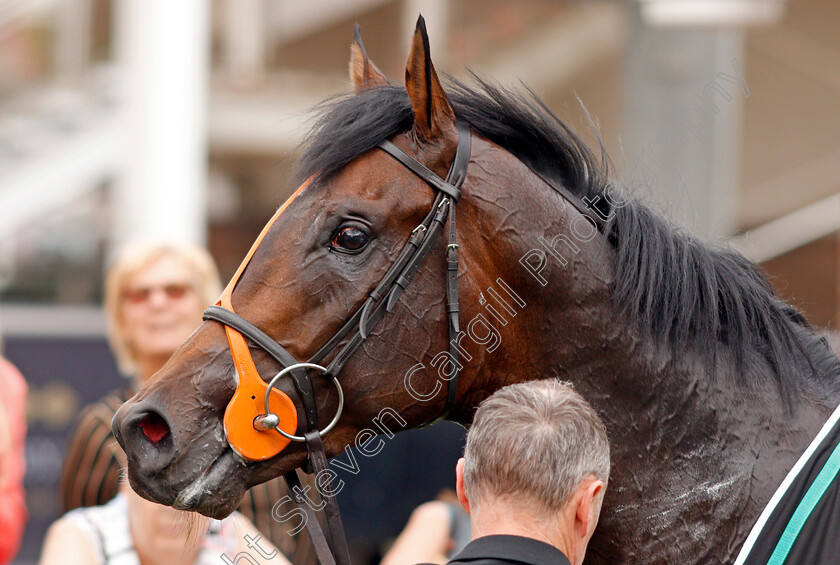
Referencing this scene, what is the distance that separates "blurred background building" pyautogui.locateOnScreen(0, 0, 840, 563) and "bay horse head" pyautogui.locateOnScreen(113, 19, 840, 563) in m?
0.43

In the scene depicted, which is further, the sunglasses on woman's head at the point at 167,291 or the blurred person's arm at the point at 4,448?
the sunglasses on woman's head at the point at 167,291

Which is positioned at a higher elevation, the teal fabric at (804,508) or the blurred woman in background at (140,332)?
the teal fabric at (804,508)

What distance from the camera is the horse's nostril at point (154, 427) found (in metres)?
1.91

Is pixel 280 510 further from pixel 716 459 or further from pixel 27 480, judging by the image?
pixel 27 480

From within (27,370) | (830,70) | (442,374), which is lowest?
(27,370)

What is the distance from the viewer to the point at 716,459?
6.44ft

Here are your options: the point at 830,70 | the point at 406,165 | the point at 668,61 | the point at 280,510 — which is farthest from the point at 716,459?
the point at 830,70

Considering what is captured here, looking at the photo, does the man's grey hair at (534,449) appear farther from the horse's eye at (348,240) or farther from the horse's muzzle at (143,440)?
the horse's muzzle at (143,440)

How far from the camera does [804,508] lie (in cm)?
182

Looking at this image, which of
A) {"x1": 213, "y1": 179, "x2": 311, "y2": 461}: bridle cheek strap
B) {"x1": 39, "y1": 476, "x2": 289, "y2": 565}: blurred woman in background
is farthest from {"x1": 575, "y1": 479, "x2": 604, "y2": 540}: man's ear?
{"x1": 39, "y1": 476, "x2": 289, "y2": 565}: blurred woman in background

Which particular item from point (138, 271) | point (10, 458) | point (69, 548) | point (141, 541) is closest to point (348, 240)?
point (141, 541)

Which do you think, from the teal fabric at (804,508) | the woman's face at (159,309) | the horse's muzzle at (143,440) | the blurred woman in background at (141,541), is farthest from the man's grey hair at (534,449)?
the woman's face at (159,309)

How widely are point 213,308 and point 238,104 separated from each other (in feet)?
28.6

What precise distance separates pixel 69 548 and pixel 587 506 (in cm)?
183
